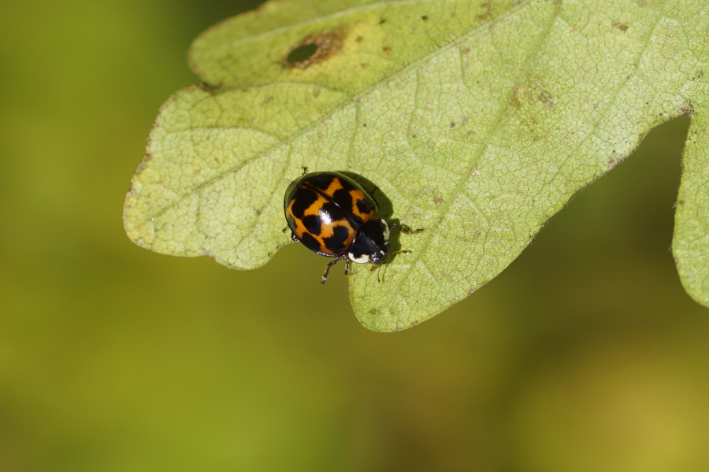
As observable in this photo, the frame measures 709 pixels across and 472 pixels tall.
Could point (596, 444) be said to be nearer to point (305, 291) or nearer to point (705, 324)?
point (705, 324)

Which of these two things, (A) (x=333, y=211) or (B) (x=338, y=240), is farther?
(B) (x=338, y=240)

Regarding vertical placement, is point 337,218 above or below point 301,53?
below

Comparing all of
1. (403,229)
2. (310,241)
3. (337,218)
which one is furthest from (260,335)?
(403,229)

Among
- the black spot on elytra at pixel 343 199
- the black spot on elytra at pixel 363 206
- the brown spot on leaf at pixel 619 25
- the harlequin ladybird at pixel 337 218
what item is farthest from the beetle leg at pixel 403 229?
the brown spot on leaf at pixel 619 25

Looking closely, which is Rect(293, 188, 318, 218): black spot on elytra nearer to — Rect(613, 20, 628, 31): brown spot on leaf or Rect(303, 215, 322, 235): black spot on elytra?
Rect(303, 215, 322, 235): black spot on elytra

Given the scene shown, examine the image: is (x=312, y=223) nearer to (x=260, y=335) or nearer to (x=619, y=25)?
(x=260, y=335)

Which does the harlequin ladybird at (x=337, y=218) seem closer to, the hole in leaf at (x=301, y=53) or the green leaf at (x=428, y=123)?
the green leaf at (x=428, y=123)

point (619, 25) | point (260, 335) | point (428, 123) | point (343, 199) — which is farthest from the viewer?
point (260, 335)

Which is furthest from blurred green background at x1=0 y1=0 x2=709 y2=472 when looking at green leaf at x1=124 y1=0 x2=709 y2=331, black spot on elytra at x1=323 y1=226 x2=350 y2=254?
green leaf at x1=124 y1=0 x2=709 y2=331
